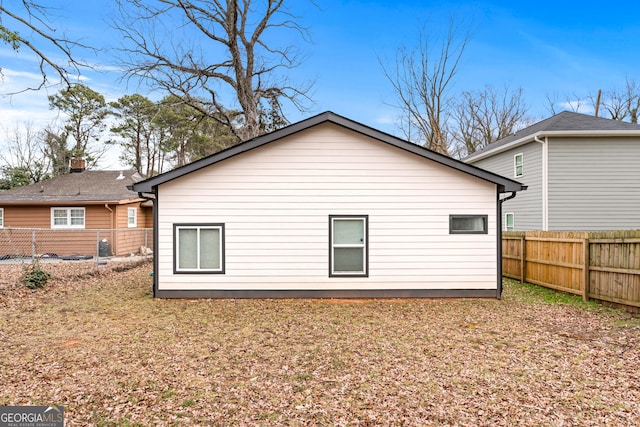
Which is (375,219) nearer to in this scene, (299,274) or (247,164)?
(299,274)

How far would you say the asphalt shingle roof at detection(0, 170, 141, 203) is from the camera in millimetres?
17125

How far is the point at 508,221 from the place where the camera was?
17062mm

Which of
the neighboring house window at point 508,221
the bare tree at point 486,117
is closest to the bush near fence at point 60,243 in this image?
the neighboring house window at point 508,221

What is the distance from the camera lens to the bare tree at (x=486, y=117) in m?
28.3

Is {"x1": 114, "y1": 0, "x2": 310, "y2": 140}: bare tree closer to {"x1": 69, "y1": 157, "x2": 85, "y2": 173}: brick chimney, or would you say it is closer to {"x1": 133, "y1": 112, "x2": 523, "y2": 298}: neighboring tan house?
{"x1": 69, "y1": 157, "x2": 85, "y2": 173}: brick chimney

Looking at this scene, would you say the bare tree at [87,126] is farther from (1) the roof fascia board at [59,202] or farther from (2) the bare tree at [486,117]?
(2) the bare tree at [486,117]

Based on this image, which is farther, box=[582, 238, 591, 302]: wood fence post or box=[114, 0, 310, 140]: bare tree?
box=[114, 0, 310, 140]: bare tree

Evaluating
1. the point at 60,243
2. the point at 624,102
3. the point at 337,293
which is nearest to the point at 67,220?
the point at 60,243

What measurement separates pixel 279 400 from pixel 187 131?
28279mm

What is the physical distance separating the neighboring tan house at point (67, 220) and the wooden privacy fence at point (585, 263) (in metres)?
15.7

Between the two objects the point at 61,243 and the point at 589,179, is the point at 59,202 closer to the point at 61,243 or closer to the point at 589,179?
the point at 61,243

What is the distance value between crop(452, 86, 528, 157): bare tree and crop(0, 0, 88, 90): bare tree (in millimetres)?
26479

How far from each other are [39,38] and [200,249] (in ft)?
19.9

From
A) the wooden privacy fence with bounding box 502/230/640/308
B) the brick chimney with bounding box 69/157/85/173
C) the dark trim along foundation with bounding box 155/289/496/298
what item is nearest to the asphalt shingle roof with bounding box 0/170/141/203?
the brick chimney with bounding box 69/157/85/173
